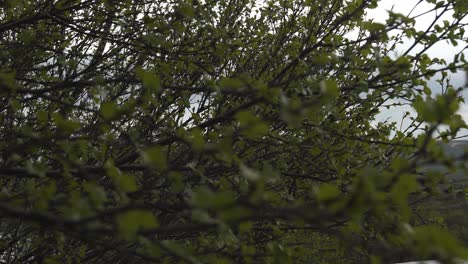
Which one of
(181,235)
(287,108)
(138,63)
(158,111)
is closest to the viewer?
(287,108)

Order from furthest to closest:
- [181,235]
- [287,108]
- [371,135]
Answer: [181,235], [371,135], [287,108]

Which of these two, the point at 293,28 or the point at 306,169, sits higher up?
the point at 293,28

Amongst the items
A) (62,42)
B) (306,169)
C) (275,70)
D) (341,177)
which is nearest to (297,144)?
(341,177)

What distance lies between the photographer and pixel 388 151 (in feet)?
13.3

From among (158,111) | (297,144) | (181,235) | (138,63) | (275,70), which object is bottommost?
(181,235)

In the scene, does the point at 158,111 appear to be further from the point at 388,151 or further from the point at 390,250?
the point at 390,250

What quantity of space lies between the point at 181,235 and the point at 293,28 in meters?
2.50

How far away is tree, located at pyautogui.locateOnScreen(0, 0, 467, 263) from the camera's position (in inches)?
51.0

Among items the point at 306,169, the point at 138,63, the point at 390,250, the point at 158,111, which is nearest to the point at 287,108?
the point at 390,250

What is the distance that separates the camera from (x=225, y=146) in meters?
1.50

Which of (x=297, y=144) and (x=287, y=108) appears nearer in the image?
(x=287, y=108)

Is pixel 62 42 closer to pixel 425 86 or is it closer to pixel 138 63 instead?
pixel 138 63

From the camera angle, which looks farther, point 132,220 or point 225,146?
point 225,146

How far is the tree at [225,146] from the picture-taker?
1295mm
